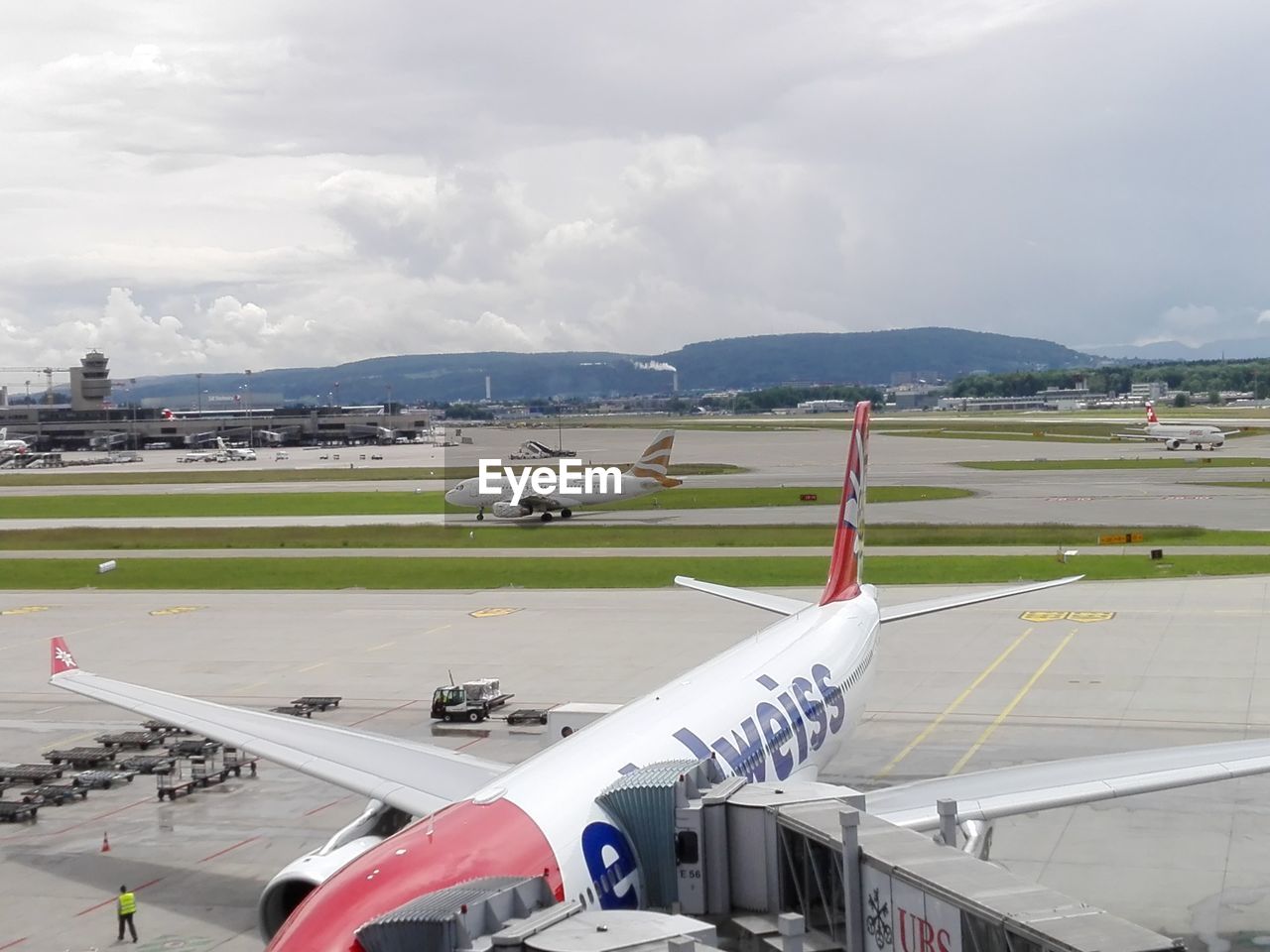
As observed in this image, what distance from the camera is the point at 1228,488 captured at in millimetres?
111438

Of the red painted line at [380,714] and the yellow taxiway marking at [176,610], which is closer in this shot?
the red painted line at [380,714]

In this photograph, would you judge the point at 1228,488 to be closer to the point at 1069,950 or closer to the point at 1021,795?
the point at 1021,795

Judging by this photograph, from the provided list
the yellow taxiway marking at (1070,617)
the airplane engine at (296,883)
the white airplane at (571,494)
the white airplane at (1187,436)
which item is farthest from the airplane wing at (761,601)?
the white airplane at (1187,436)

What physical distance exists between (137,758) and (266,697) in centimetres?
882

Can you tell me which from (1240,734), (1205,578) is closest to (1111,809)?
(1240,734)

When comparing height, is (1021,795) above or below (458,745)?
above

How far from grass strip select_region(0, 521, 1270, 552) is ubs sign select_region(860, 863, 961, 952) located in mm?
66299

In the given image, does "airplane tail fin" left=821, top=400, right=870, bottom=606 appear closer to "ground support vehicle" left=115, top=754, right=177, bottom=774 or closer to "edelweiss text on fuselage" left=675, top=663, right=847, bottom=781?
"edelweiss text on fuselage" left=675, top=663, right=847, bottom=781

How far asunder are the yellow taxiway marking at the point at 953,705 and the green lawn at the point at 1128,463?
92391 mm

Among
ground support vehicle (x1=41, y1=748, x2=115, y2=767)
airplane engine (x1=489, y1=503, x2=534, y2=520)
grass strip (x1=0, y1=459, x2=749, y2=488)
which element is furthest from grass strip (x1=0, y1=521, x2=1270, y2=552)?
ground support vehicle (x1=41, y1=748, x2=115, y2=767)

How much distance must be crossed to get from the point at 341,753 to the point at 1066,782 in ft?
45.3

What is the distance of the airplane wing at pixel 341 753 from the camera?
24.4 meters

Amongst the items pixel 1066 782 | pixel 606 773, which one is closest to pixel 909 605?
pixel 1066 782

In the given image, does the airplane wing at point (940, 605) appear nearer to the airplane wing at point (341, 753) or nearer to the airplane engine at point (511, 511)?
the airplane wing at point (341, 753)
